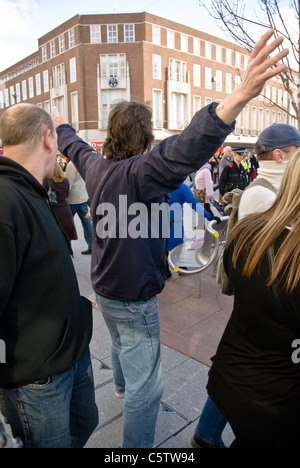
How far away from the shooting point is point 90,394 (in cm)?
173

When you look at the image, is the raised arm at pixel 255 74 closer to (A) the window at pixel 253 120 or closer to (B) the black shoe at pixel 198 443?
(B) the black shoe at pixel 198 443

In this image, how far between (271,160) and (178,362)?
1.85 meters

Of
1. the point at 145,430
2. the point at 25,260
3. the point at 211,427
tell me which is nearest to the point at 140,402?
the point at 145,430

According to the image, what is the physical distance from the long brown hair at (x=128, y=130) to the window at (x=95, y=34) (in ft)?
132

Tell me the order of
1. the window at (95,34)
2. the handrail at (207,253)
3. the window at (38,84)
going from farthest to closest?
the window at (38,84)
the window at (95,34)
the handrail at (207,253)

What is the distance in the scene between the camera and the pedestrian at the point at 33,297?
123 centimetres

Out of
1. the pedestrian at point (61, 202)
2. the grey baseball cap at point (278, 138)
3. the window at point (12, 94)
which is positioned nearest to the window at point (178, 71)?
the window at point (12, 94)

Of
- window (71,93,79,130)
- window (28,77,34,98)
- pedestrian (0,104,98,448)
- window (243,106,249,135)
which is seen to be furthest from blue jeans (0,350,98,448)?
window (28,77,34,98)

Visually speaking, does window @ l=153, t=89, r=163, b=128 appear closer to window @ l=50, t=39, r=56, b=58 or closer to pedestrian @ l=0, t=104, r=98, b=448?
window @ l=50, t=39, r=56, b=58

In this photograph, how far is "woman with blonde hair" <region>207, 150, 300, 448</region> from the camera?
1.20 meters

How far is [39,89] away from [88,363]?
48450 millimetres

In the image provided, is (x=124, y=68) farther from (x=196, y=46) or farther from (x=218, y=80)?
(x=218, y=80)
